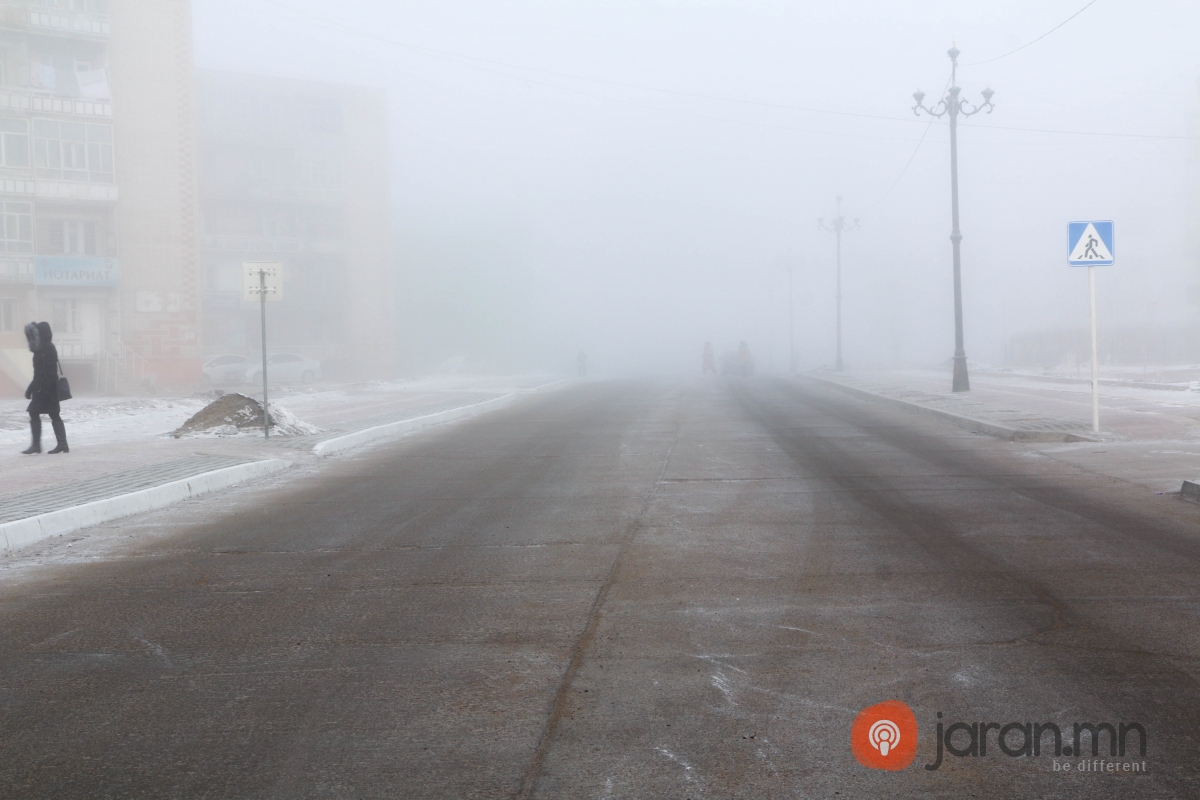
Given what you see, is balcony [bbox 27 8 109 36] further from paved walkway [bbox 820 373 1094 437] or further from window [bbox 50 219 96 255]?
paved walkway [bbox 820 373 1094 437]

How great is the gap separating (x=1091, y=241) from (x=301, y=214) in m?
47.1

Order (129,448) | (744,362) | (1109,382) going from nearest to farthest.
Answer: (129,448), (1109,382), (744,362)

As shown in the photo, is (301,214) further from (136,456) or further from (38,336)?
(136,456)

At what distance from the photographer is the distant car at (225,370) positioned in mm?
43634

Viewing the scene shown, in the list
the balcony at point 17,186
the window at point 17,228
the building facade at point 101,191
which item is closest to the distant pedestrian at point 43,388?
the building facade at point 101,191

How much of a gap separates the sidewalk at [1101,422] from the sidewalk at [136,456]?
10.0 metres

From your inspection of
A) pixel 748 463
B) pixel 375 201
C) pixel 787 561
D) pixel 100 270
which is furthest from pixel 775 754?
pixel 375 201

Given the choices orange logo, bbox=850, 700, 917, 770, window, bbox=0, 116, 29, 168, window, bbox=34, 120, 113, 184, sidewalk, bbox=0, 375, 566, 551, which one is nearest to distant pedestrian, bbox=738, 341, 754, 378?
sidewalk, bbox=0, 375, 566, 551

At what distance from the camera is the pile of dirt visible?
17219 millimetres

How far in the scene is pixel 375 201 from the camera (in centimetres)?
5653

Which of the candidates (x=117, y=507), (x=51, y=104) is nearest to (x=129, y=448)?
(x=117, y=507)

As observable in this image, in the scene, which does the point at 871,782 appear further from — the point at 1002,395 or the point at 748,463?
the point at 1002,395

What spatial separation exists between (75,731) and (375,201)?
5493cm

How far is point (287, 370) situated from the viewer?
4528 cm
